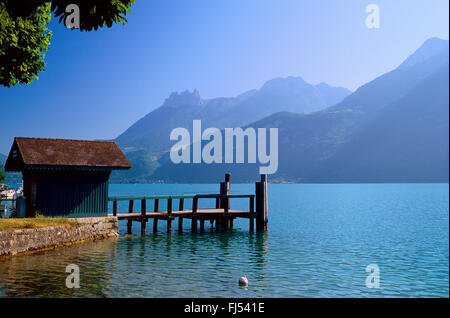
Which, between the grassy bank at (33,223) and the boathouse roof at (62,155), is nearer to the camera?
the grassy bank at (33,223)

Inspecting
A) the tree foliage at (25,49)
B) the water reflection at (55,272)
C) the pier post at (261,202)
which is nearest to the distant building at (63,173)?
the water reflection at (55,272)

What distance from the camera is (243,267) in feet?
69.8

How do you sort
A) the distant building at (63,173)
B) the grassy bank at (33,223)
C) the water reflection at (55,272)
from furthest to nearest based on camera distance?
the distant building at (63,173) < the grassy bank at (33,223) < the water reflection at (55,272)

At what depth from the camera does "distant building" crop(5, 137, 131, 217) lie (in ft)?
83.9

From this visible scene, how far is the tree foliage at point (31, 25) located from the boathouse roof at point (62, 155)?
5.82 meters

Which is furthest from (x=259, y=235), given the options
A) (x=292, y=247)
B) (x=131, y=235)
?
(x=131, y=235)

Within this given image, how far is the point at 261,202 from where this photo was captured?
35812 mm

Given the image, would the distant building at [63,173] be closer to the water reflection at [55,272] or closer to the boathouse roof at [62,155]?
the boathouse roof at [62,155]

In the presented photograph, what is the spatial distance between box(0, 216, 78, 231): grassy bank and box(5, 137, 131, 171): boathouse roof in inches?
130

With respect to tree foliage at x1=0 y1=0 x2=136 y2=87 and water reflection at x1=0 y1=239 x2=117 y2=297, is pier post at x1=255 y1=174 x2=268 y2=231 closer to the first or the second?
water reflection at x1=0 y1=239 x2=117 y2=297

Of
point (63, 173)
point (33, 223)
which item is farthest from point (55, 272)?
point (63, 173)

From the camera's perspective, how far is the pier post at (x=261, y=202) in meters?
35.3
